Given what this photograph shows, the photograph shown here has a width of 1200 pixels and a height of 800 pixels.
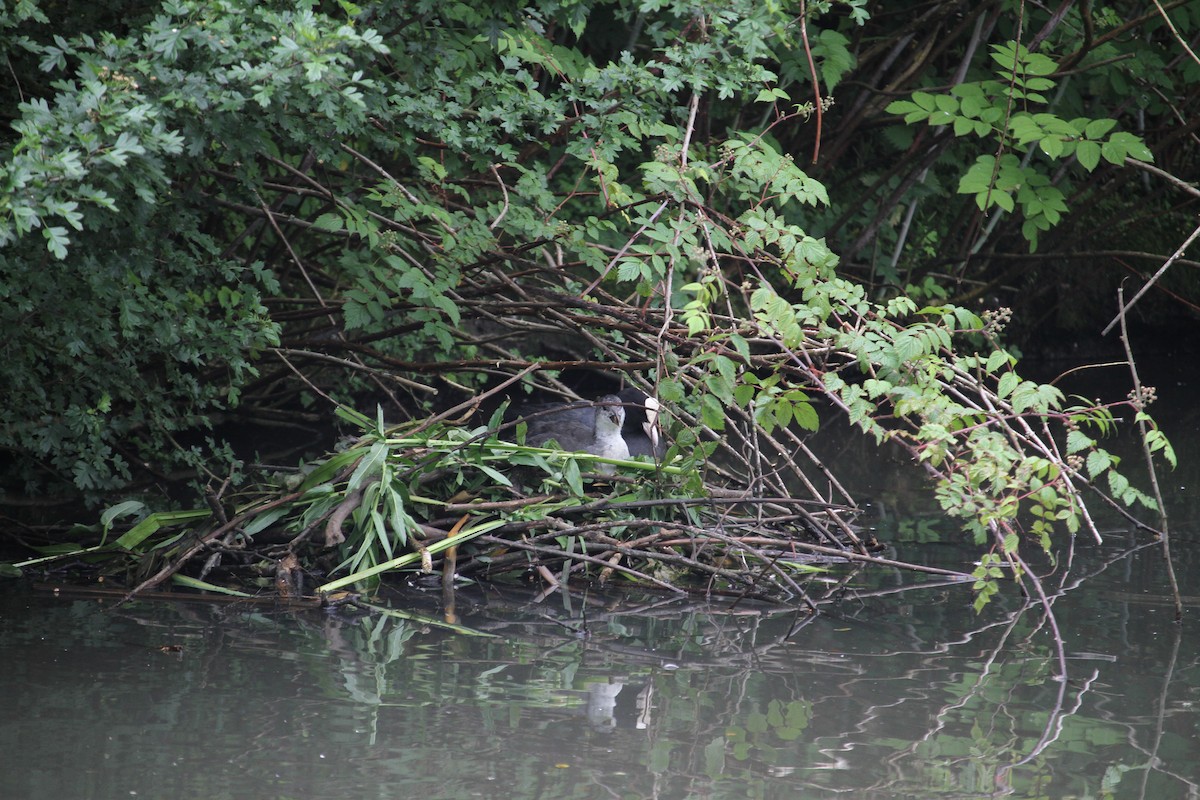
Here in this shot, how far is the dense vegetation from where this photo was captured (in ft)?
9.05

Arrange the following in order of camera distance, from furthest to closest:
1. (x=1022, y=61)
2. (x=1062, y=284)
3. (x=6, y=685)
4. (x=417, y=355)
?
(x=1062, y=284) → (x=417, y=355) → (x=1022, y=61) → (x=6, y=685)

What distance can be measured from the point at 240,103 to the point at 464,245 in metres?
1.41

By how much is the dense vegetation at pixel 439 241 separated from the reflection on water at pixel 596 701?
1.21ft

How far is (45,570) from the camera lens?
12.5 feet

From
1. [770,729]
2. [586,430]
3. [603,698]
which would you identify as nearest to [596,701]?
[603,698]

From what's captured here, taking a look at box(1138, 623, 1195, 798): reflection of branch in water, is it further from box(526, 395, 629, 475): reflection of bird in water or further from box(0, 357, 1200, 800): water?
box(526, 395, 629, 475): reflection of bird in water

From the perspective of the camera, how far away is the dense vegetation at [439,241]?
276 cm

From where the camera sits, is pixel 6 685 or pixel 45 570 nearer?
pixel 6 685

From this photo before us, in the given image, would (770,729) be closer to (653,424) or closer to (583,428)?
(653,424)

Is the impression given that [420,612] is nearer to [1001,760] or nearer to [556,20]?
[1001,760]

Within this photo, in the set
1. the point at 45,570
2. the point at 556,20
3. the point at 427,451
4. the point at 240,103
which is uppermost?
the point at 556,20

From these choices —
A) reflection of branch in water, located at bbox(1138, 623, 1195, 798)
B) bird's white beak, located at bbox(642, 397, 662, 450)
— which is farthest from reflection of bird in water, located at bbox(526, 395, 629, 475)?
reflection of branch in water, located at bbox(1138, 623, 1195, 798)

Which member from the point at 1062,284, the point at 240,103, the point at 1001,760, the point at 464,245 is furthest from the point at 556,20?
the point at 1062,284

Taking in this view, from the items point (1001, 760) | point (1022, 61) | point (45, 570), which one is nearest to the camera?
point (1001, 760)
